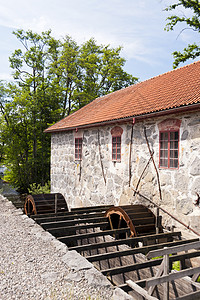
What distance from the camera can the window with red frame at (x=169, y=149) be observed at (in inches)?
256

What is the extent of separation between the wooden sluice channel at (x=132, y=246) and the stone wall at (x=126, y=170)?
646mm

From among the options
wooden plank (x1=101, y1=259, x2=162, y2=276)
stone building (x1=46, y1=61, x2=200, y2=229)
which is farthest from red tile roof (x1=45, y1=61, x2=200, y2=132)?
wooden plank (x1=101, y1=259, x2=162, y2=276)

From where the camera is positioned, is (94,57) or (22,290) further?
(94,57)

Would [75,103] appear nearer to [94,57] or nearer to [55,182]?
[94,57]

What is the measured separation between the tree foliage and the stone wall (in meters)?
9.76

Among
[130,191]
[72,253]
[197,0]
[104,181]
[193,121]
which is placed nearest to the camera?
[72,253]

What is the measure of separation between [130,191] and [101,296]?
4.83m

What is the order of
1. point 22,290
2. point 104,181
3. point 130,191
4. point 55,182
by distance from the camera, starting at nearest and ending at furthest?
1. point 22,290
2. point 130,191
3. point 104,181
4. point 55,182

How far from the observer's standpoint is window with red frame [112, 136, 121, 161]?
8.62 m

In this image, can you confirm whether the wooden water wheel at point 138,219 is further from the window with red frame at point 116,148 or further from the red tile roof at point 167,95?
the red tile roof at point 167,95

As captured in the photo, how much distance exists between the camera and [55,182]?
13570mm

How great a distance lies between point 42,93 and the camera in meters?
22.3

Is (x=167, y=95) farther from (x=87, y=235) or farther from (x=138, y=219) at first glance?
(x=87, y=235)

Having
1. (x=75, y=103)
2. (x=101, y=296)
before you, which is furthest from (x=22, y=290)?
(x=75, y=103)
